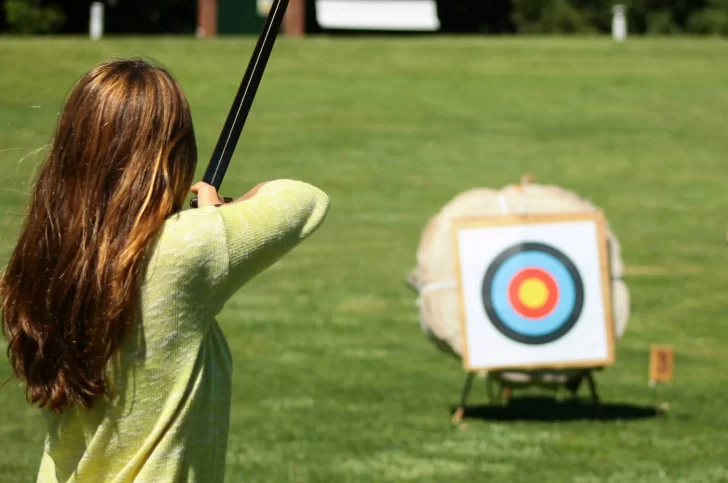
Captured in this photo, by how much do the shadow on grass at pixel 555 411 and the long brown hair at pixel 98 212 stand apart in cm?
371

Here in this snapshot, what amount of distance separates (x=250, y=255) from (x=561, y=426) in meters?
3.59

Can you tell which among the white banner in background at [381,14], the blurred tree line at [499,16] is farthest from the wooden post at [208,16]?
the white banner in background at [381,14]

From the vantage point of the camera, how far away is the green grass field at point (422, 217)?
15.4ft

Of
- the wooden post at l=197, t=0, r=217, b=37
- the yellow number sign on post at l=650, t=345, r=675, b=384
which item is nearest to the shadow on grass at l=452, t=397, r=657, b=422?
the yellow number sign on post at l=650, t=345, r=675, b=384

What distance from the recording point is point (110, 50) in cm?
1877

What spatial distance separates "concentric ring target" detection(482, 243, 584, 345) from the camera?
5.25m

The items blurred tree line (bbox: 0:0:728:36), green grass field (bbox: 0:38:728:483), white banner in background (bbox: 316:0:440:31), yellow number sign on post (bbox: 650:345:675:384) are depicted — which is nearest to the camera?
green grass field (bbox: 0:38:728:483)

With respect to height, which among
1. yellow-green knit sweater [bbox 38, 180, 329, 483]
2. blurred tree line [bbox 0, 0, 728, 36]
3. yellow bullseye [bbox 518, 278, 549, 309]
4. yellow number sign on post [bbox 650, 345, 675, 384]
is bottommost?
blurred tree line [bbox 0, 0, 728, 36]

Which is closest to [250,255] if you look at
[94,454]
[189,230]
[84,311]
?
[189,230]

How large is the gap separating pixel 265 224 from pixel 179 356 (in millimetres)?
209

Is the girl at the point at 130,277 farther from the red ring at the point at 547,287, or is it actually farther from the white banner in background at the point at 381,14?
the white banner in background at the point at 381,14

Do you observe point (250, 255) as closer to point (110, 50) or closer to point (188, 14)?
point (110, 50)

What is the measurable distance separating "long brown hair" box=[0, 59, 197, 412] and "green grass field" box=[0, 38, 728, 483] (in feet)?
0.73

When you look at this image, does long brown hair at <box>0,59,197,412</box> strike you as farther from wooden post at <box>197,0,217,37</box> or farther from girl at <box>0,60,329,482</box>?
wooden post at <box>197,0,217,37</box>
